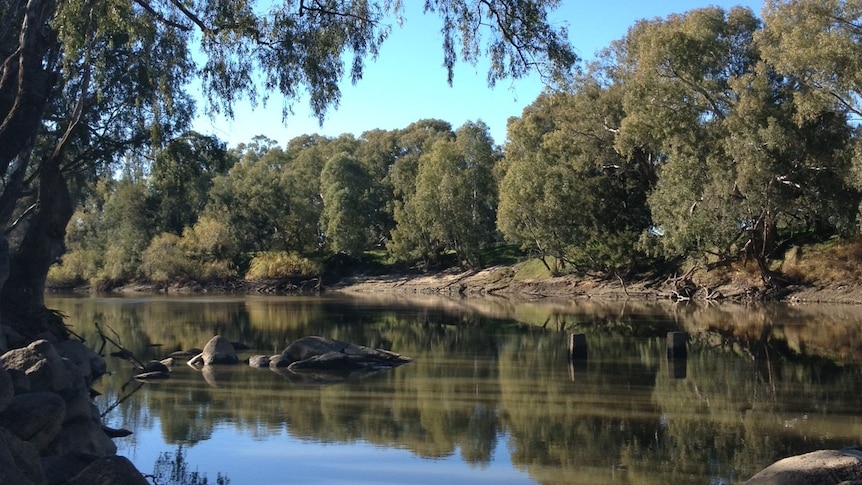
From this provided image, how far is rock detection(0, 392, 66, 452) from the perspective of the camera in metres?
8.77

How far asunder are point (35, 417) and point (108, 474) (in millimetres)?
1210

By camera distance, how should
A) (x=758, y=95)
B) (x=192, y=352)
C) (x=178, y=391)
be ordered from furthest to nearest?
(x=758, y=95) < (x=192, y=352) < (x=178, y=391)

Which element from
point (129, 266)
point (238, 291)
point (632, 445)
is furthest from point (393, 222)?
point (632, 445)

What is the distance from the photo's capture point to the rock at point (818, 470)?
811cm

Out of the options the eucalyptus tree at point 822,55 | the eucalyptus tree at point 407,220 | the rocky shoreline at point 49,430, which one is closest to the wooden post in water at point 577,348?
the rocky shoreline at point 49,430

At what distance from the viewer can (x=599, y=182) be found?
50.7 m

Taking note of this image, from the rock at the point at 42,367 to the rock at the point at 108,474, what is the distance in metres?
2.02

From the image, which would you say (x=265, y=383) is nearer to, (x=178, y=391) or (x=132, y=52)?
(x=178, y=391)

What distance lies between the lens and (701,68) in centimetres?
3884

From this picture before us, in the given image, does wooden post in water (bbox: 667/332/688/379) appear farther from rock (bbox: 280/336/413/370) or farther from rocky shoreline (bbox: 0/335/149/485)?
rocky shoreline (bbox: 0/335/149/485)

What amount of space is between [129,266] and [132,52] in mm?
51484

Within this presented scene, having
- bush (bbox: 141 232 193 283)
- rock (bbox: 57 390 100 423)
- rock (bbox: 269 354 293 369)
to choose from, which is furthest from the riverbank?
rock (bbox: 57 390 100 423)

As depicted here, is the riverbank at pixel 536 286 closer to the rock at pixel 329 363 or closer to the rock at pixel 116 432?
the rock at pixel 329 363

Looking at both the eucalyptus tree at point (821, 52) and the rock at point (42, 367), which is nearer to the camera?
→ the rock at point (42, 367)
